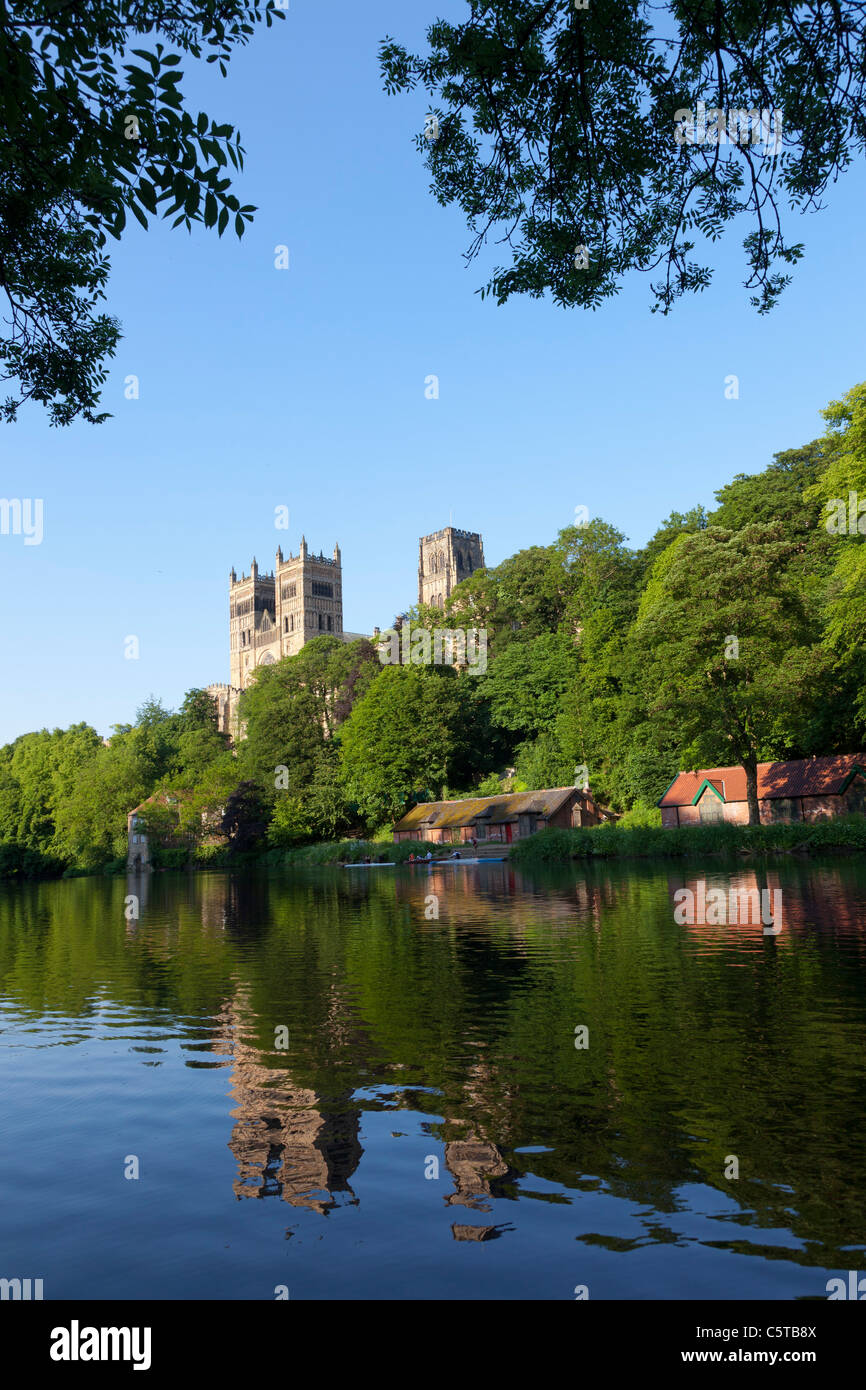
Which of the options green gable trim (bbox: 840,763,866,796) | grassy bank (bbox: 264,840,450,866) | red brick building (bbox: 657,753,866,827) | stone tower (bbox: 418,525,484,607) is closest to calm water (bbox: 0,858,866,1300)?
green gable trim (bbox: 840,763,866,796)

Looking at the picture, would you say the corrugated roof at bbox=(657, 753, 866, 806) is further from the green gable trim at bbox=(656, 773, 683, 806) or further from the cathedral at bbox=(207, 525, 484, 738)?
the cathedral at bbox=(207, 525, 484, 738)

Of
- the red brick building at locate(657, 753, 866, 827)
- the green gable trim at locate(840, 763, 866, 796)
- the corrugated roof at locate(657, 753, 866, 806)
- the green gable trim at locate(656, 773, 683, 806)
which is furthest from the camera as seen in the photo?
the green gable trim at locate(656, 773, 683, 806)

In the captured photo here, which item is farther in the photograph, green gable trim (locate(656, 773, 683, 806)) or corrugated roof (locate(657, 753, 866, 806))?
green gable trim (locate(656, 773, 683, 806))

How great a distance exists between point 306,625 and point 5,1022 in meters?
167

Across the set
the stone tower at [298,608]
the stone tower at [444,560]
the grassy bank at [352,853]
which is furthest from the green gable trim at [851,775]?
the stone tower at [298,608]

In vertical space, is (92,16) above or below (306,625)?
below

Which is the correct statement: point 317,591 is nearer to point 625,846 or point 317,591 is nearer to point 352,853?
point 352,853

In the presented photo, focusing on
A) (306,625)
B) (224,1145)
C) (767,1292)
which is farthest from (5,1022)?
(306,625)

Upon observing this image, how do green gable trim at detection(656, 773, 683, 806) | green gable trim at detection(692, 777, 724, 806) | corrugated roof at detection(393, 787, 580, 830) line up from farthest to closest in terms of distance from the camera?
corrugated roof at detection(393, 787, 580, 830) < green gable trim at detection(656, 773, 683, 806) < green gable trim at detection(692, 777, 724, 806)

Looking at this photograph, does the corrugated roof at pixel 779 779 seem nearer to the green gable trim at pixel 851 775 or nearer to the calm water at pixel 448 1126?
the green gable trim at pixel 851 775

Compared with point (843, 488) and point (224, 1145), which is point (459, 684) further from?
point (224, 1145)

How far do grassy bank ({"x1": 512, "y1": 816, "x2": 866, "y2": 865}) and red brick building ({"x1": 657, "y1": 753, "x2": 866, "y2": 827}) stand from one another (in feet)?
21.2

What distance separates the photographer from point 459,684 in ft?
291

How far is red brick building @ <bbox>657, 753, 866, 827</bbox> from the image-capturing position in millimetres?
54656
